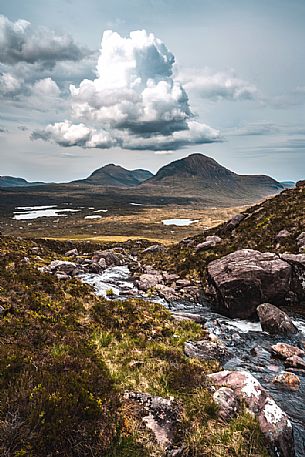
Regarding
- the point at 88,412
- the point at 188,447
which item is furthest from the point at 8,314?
the point at 188,447

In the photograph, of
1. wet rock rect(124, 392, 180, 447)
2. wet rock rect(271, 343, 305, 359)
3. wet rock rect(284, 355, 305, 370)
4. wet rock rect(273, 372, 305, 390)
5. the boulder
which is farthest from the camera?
the boulder

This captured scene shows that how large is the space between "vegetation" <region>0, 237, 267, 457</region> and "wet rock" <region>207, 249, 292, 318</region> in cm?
576

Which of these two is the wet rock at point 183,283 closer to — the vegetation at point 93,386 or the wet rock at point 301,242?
the wet rock at point 301,242

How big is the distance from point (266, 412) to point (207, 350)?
6851mm

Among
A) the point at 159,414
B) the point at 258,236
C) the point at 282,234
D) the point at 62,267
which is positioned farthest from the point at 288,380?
the point at 62,267

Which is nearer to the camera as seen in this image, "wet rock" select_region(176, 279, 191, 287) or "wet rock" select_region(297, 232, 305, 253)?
"wet rock" select_region(297, 232, 305, 253)

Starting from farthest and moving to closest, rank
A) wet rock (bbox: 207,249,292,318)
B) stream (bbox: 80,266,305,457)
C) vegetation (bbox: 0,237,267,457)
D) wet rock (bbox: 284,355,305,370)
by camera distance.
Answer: wet rock (bbox: 207,249,292,318) → wet rock (bbox: 284,355,305,370) → stream (bbox: 80,266,305,457) → vegetation (bbox: 0,237,267,457)

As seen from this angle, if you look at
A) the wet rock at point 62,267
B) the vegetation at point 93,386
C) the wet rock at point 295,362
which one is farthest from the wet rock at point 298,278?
the wet rock at point 62,267

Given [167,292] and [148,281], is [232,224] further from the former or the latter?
[167,292]

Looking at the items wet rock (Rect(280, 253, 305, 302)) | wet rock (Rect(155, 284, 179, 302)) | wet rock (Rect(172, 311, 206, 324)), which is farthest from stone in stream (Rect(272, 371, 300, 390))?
wet rock (Rect(155, 284, 179, 302))

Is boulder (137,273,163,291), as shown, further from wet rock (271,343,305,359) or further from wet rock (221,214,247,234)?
wet rock (221,214,247,234)

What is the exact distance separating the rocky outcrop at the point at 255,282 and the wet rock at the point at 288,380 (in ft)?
30.6

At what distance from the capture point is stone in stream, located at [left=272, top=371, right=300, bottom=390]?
13.4 meters

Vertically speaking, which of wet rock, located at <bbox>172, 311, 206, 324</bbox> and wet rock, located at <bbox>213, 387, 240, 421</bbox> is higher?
wet rock, located at <bbox>213, 387, 240, 421</bbox>
